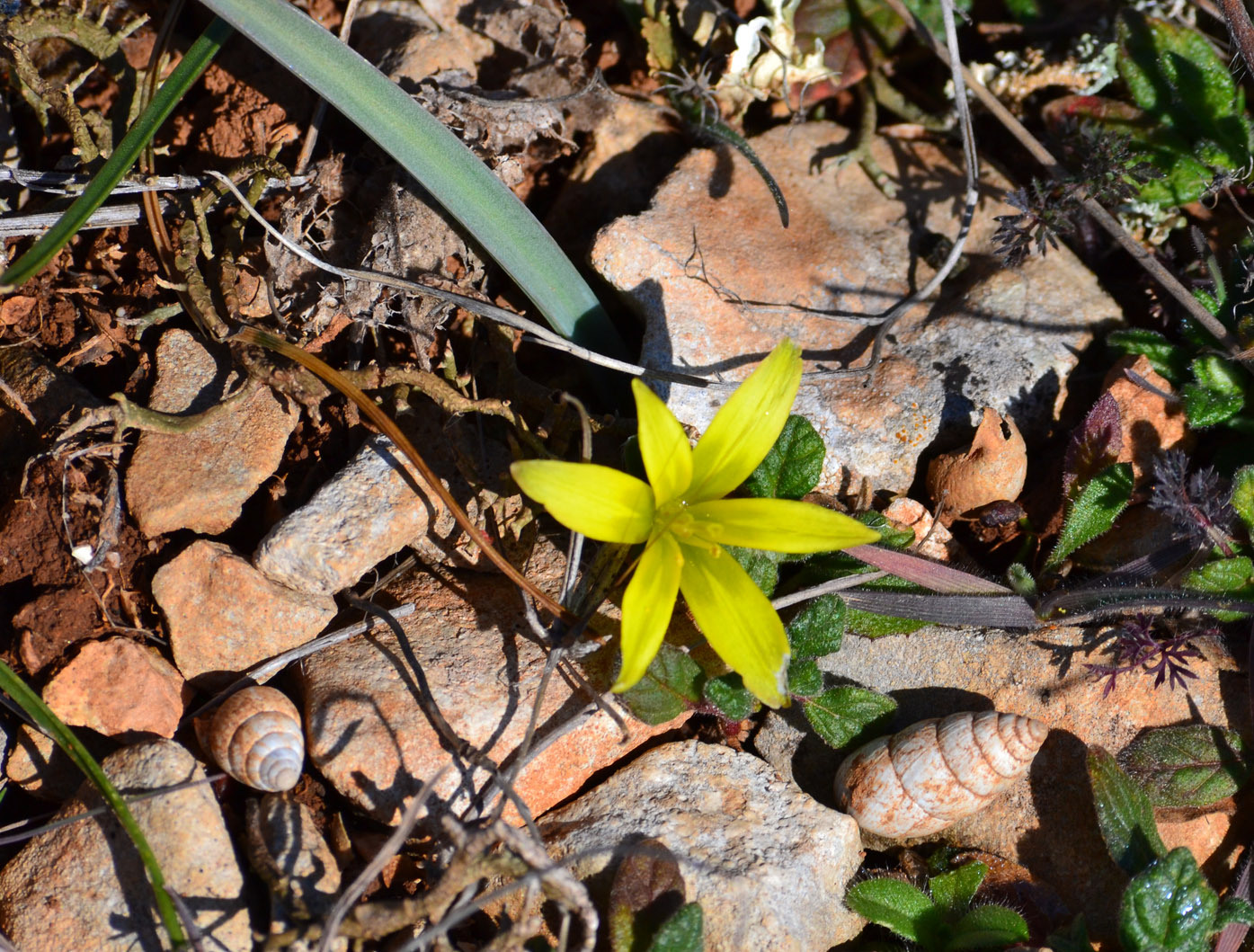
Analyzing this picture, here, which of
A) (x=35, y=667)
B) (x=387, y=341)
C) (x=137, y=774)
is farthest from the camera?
(x=387, y=341)

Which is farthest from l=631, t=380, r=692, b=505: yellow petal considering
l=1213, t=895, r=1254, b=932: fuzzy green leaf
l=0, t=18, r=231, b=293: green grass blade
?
l=1213, t=895, r=1254, b=932: fuzzy green leaf

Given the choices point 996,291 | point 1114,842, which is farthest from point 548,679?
point 996,291

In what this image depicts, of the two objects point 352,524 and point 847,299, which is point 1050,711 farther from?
point 352,524

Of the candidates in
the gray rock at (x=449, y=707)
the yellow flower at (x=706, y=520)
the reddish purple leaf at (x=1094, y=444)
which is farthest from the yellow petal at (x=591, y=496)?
the reddish purple leaf at (x=1094, y=444)

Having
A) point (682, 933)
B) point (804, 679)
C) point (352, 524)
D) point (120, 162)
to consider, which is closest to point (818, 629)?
point (804, 679)

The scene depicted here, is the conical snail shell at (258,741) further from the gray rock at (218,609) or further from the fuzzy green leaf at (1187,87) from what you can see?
the fuzzy green leaf at (1187,87)

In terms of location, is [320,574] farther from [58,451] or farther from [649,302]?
[649,302]

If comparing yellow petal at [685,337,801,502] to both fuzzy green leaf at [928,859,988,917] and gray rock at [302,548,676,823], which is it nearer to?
gray rock at [302,548,676,823]
